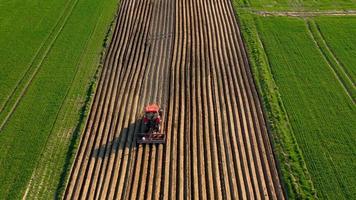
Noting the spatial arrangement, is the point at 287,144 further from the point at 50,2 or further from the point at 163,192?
the point at 50,2

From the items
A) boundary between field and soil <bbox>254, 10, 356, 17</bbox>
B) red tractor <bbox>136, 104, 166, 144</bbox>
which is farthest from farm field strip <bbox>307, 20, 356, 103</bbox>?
red tractor <bbox>136, 104, 166, 144</bbox>

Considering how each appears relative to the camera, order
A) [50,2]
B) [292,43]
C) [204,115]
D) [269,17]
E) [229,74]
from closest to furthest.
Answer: [204,115] → [229,74] → [292,43] → [269,17] → [50,2]

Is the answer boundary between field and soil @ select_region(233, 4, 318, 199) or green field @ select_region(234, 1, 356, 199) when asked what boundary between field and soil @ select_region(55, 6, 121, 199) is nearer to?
boundary between field and soil @ select_region(233, 4, 318, 199)

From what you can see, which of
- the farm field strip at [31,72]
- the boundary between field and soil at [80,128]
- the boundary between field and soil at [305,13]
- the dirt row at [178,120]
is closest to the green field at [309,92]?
the boundary between field and soil at [305,13]

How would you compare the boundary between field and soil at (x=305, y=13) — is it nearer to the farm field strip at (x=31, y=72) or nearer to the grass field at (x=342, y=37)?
the grass field at (x=342, y=37)

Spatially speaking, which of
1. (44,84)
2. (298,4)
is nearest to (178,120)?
(44,84)

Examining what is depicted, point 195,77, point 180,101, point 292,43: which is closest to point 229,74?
point 195,77
